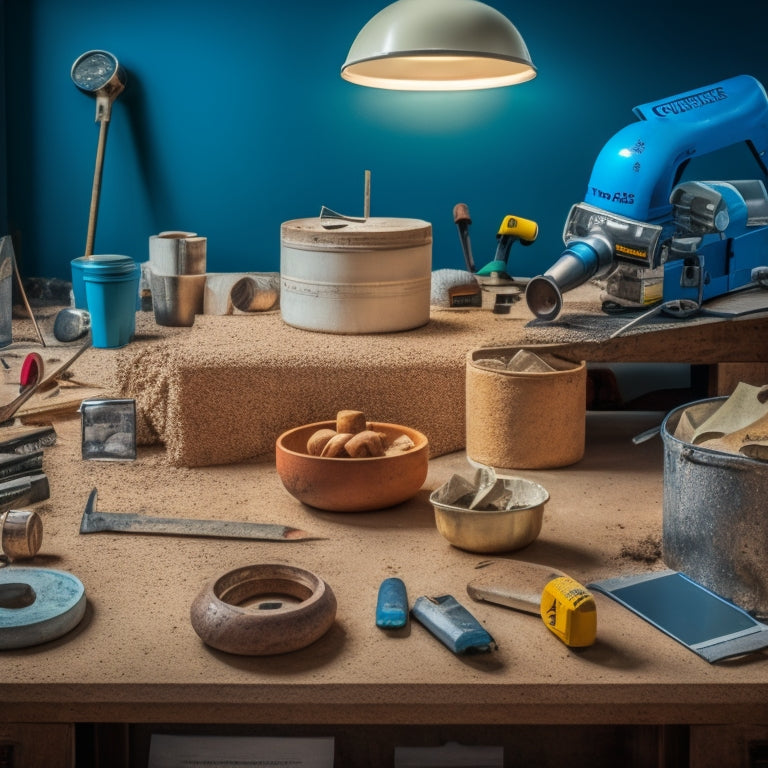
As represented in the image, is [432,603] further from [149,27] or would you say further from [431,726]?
[149,27]

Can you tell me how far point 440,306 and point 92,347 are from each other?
118cm

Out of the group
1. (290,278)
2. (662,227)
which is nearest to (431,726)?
(290,278)

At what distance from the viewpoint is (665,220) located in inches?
84.8

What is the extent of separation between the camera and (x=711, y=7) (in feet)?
12.7

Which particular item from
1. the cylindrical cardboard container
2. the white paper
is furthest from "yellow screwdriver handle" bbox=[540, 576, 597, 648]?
the cylindrical cardboard container

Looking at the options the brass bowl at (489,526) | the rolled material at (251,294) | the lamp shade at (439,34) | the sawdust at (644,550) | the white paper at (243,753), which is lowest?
the white paper at (243,753)

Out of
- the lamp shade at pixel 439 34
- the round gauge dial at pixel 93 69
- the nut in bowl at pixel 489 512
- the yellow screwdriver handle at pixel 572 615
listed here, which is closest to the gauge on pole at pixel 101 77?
the round gauge dial at pixel 93 69

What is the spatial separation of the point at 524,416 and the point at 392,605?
578mm

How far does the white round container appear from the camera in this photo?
198 cm

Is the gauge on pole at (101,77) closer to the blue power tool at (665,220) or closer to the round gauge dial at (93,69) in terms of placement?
the round gauge dial at (93,69)

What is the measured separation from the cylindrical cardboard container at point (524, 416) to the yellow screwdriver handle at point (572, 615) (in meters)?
0.55

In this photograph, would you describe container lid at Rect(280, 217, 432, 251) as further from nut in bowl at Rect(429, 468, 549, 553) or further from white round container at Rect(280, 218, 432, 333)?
nut in bowl at Rect(429, 468, 549, 553)

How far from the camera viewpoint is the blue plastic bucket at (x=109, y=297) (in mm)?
2975

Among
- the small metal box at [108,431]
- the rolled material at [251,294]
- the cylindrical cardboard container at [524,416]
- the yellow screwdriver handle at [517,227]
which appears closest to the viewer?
the cylindrical cardboard container at [524,416]
